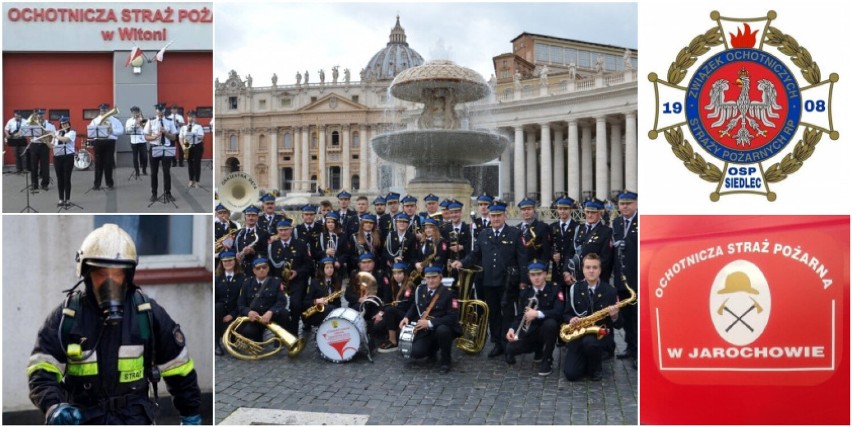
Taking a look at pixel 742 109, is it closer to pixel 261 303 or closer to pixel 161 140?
pixel 161 140

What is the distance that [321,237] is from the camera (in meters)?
8.79

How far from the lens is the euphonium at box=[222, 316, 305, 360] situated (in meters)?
6.74

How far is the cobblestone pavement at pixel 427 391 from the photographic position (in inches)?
212

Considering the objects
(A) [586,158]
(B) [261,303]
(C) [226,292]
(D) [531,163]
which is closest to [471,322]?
(B) [261,303]

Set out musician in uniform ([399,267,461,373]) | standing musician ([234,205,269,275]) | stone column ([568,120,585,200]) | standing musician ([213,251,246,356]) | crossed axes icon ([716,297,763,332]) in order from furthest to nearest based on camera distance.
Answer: stone column ([568,120,585,200]) → standing musician ([234,205,269,275]) → standing musician ([213,251,246,356]) → musician in uniform ([399,267,461,373]) → crossed axes icon ([716,297,763,332])

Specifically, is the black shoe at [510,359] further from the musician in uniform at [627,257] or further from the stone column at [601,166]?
the stone column at [601,166]

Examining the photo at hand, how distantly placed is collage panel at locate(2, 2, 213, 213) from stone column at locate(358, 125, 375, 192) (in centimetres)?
3740

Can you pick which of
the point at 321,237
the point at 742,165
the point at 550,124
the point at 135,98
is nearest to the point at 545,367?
the point at 742,165

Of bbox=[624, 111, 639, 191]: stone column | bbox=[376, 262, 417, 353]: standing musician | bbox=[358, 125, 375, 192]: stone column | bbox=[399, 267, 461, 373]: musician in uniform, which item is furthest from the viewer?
bbox=[358, 125, 375, 192]: stone column

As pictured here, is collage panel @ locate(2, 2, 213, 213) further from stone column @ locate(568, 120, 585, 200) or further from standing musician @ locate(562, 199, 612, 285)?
stone column @ locate(568, 120, 585, 200)

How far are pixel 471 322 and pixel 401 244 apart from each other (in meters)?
1.50

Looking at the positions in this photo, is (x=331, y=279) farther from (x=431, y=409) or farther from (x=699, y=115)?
(x=699, y=115)

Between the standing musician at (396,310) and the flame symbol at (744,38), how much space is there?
155 inches

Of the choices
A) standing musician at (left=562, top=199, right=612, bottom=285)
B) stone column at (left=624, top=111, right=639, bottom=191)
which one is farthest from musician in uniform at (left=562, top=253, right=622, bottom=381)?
stone column at (left=624, top=111, right=639, bottom=191)
